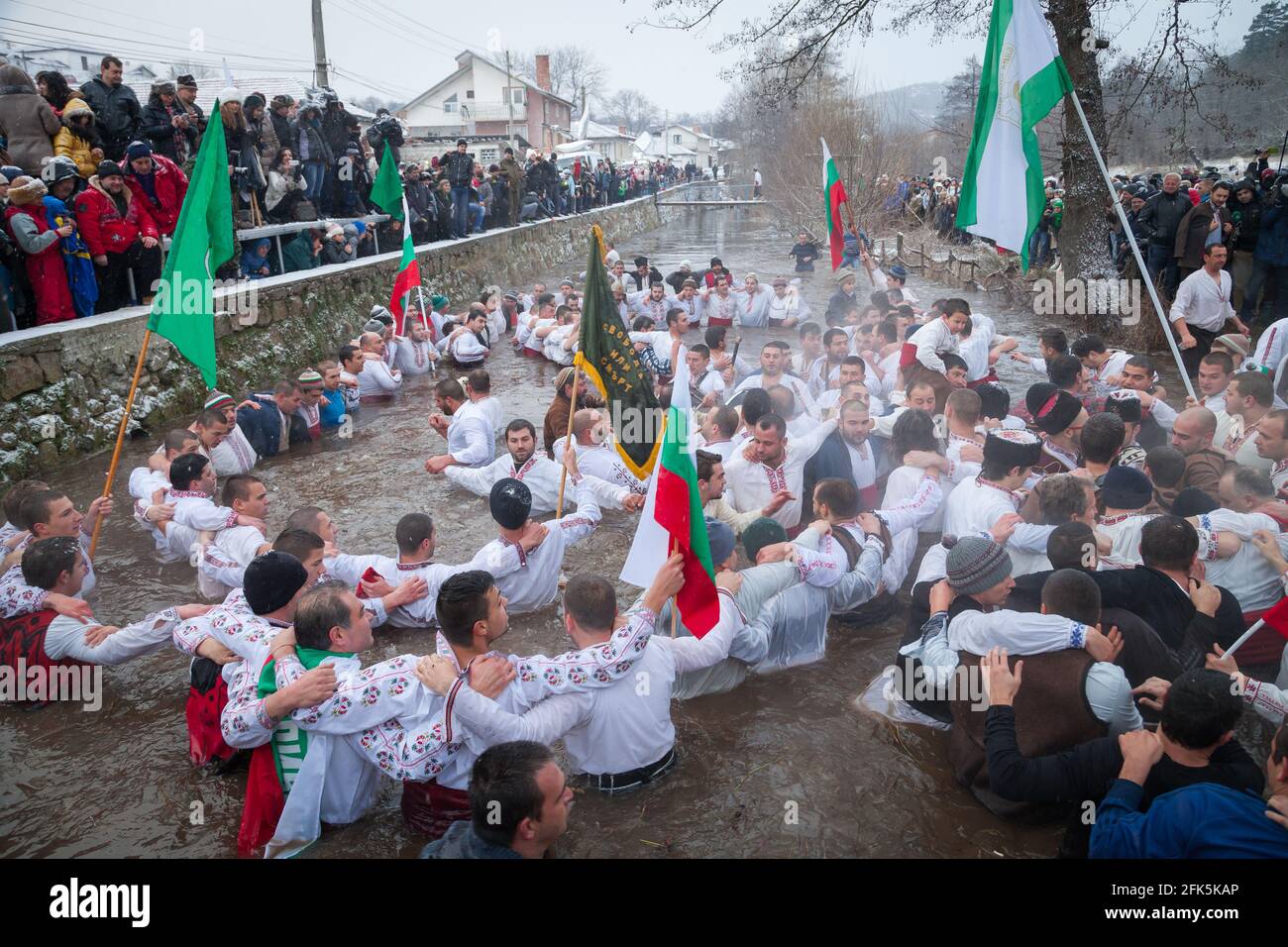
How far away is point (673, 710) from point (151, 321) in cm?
380

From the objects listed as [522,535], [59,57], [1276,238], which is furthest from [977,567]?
[59,57]

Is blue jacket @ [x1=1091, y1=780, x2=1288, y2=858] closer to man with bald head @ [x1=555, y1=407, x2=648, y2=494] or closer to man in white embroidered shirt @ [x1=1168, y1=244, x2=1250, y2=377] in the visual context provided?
man with bald head @ [x1=555, y1=407, x2=648, y2=494]

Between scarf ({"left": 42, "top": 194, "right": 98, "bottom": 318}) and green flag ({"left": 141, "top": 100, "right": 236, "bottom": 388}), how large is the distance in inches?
142

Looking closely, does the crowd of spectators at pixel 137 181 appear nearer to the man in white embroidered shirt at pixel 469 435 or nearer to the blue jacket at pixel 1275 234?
the man in white embroidered shirt at pixel 469 435

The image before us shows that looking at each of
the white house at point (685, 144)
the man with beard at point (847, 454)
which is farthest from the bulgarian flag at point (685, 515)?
the white house at point (685, 144)

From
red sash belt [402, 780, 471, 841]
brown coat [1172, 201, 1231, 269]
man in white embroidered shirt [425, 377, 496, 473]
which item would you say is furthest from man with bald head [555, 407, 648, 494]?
brown coat [1172, 201, 1231, 269]

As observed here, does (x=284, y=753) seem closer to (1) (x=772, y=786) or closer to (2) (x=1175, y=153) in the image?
(1) (x=772, y=786)

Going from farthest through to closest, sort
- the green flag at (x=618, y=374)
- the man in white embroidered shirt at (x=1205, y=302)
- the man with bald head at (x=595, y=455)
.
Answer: the man in white embroidered shirt at (x=1205, y=302)
the man with bald head at (x=595, y=455)
the green flag at (x=618, y=374)

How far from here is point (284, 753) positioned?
310cm

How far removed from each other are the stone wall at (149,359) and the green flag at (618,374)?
5577 millimetres

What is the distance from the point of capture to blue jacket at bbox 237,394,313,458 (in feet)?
25.4

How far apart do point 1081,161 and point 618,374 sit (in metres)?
10.8

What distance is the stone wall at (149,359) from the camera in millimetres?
7016

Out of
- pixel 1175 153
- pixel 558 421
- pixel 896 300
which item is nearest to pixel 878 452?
pixel 558 421
